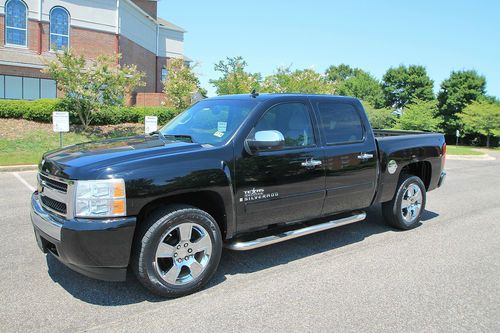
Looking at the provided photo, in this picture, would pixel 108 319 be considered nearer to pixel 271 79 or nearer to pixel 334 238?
pixel 334 238

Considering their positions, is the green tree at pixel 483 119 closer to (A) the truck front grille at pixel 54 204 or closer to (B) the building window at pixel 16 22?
(B) the building window at pixel 16 22

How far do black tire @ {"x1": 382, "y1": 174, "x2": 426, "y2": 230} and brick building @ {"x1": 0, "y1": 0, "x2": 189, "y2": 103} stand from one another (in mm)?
25044

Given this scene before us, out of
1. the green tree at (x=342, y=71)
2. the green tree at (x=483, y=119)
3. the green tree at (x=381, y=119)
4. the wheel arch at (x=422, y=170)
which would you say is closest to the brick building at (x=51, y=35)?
the green tree at (x=381, y=119)

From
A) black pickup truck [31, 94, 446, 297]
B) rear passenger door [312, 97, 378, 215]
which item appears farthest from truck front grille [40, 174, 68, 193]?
rear passenger door [312, 97, 378, 215]

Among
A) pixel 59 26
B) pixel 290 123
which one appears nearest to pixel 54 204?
pixel 290 123

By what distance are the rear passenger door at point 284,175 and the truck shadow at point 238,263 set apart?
1.75 feet

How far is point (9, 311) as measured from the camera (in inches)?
138

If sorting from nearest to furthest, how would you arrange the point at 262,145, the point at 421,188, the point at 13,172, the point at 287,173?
the point at 262,145, the point at 287,173, the point at 421,188, the point at 13,172

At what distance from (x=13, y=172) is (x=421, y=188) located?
36.2 ft

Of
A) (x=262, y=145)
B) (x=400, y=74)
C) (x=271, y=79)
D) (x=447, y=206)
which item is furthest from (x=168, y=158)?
(x=400, y=74)

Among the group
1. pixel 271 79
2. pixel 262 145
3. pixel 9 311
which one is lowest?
pixel 9 311

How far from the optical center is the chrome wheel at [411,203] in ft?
20.3

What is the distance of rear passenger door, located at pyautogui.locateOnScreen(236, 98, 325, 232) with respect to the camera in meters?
4.25

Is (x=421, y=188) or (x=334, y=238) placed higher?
(x=421, y=188)
